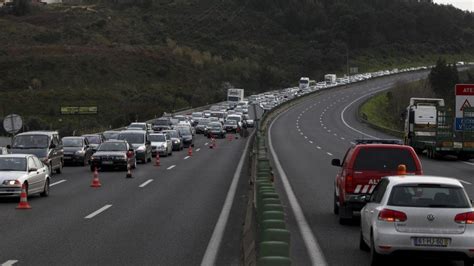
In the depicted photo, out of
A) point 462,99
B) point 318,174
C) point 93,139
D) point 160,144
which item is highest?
point 462,99

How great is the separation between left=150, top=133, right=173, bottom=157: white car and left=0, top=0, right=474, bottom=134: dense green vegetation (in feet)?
54.0

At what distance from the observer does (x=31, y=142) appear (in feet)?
110

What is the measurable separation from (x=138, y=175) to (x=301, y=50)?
136 m

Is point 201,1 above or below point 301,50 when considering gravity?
above

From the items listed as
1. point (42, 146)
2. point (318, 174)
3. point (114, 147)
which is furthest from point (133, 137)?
point (318, 174)

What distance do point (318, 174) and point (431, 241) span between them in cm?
1960

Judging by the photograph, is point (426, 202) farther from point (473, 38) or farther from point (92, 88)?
point (473, 38)

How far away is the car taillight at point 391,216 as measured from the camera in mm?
11719

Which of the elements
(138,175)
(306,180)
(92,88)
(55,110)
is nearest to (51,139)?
(138,175)

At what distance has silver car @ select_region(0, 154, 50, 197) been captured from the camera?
844 inches

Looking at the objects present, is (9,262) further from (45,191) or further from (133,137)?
(133,137)

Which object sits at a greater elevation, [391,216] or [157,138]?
[391,216]

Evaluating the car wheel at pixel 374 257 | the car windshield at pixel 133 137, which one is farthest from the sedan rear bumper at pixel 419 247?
the car windshield at pixel 133 137

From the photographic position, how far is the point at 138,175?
1272 inches
